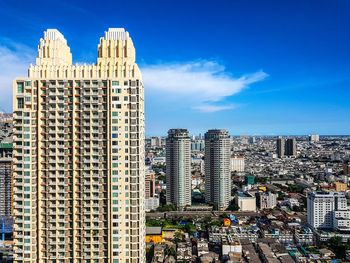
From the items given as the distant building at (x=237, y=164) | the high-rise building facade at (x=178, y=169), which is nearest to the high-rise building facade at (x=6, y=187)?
the high-rise building facade at (x=178, y=169)

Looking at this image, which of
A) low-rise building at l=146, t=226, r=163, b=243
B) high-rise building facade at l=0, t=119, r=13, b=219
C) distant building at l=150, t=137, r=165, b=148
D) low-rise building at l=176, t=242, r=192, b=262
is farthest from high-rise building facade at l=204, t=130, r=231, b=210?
distant building at l=150, t=137, r=165, b=148

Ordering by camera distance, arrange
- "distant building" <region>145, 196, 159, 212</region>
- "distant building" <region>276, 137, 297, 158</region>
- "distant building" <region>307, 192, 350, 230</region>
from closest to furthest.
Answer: "distant building" <region>307, 192, 350, 230</region>
"distant building" <region>145, 196, 159, 212</region>
"distant building" <region>276, 137, 297, 158</region>

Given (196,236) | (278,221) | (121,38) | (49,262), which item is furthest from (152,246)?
(121,38)

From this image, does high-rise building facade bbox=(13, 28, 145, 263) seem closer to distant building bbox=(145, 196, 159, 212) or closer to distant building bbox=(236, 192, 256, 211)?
distant building bbox=(145, 196, 159, 212)

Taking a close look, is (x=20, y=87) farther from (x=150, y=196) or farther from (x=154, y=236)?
(x=150, y=196)

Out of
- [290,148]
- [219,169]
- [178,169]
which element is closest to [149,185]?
[178,169]

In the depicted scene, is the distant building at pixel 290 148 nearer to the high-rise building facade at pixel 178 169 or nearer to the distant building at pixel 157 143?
the distant building at pixel 157 143

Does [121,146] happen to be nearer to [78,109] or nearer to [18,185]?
[78,109]
